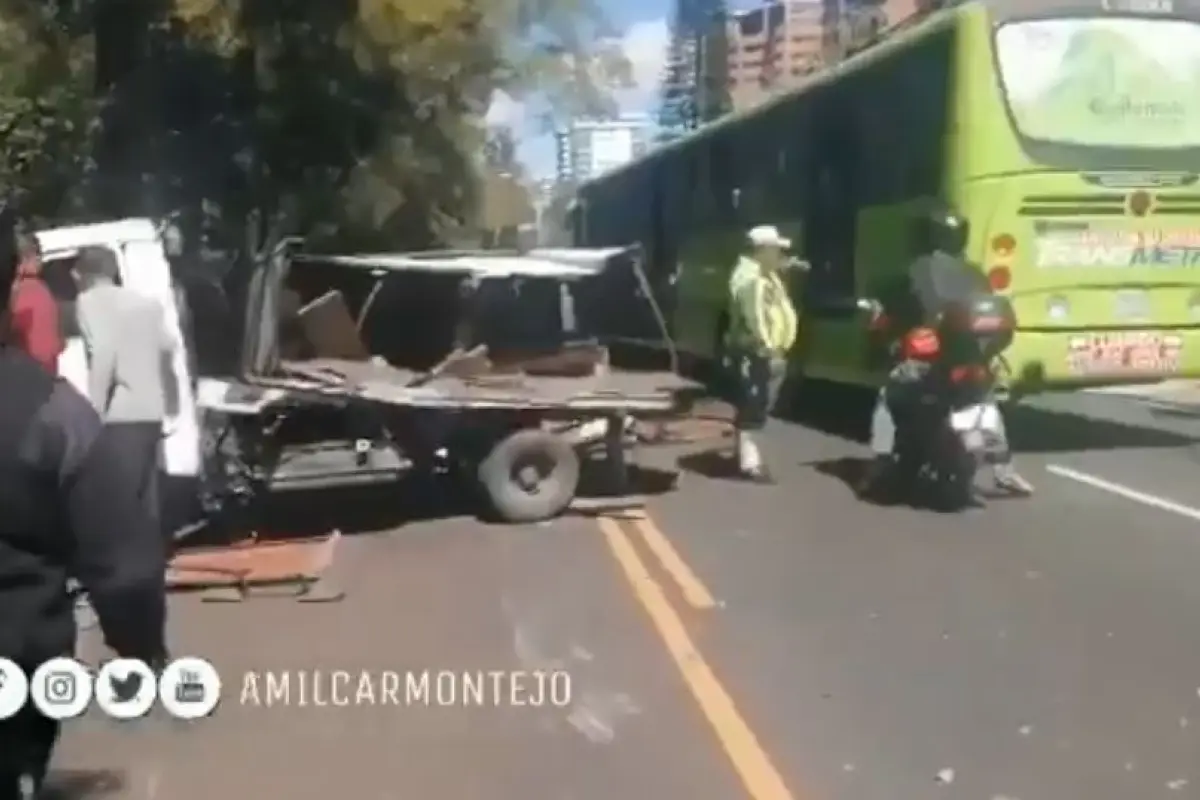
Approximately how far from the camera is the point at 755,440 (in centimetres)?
1103

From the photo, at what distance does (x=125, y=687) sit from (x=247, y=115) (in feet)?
19.7

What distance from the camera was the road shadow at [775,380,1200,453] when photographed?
12.9m

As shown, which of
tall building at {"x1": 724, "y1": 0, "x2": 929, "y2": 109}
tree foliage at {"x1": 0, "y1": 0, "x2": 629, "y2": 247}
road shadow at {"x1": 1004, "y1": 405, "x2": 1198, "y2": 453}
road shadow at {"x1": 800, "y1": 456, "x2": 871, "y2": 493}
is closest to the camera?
tree foliage at {"x1": 0, "y1": 0, "x2": 629, "y2": 247}

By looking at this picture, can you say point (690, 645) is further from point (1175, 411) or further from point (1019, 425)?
point (1175, 411)

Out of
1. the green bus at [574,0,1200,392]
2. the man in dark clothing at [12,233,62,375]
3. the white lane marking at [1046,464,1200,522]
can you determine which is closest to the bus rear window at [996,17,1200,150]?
the green bus at [574,0,1200,392]

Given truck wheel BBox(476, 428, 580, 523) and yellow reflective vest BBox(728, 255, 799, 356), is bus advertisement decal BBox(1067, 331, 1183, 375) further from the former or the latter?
truck wheel BBox(476, 428, 580, 523)

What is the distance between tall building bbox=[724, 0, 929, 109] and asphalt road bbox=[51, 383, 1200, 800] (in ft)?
7.70

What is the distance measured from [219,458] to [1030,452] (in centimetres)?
584

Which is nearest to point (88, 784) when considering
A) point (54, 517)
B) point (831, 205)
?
point (54, 517)

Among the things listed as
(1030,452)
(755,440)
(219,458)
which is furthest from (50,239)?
(1030,452)

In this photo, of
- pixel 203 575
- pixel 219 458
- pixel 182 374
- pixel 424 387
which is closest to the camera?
pixel 182 374

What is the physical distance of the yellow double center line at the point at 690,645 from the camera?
482 cm

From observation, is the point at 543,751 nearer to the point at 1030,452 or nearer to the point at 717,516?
the point at 717,516

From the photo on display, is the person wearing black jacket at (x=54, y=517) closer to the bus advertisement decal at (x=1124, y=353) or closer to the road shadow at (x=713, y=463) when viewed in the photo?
the road shadow at (x=713, y=463)
